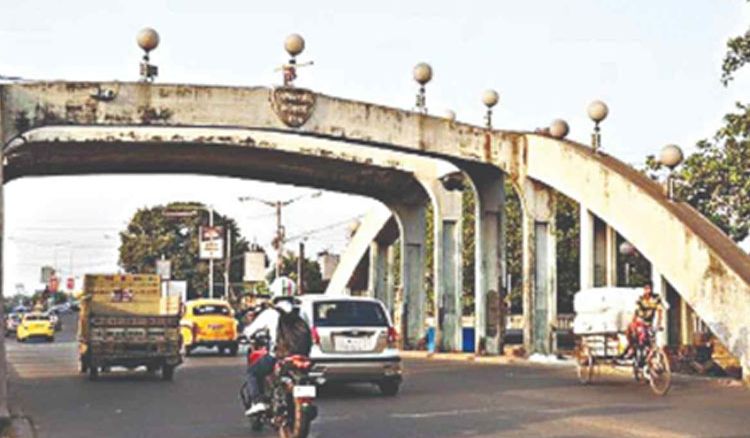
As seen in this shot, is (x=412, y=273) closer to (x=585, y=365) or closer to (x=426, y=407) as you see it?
(x=585, y=365)

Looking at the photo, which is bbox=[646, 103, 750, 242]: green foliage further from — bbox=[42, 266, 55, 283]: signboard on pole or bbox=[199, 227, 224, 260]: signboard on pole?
bbox=[42, 266, 55, 283]: signboard on pole

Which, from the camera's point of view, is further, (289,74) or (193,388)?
(289,74)

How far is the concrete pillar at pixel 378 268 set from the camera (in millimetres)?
47781

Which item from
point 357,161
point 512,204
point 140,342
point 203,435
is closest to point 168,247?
point 512,204

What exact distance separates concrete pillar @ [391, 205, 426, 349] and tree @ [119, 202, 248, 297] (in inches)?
2505

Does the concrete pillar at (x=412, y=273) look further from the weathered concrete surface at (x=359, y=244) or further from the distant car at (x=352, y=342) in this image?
the distant car at (x=352, y=342)

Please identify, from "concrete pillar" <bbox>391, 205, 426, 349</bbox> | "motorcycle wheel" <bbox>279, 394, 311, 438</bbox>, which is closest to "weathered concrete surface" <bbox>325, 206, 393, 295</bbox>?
"concrete pillar" <bbox>391, 205, 426, 349</bbox>

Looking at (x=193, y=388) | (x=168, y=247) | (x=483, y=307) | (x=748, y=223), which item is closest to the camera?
(x=193, y=388)

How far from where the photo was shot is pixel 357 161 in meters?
34.4

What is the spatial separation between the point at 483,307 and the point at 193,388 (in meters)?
12.6

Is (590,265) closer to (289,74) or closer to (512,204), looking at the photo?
(289,74)

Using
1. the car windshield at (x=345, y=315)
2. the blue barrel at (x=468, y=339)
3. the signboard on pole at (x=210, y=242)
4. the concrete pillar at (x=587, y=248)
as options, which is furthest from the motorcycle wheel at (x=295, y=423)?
the signboard on pole at (x=210, y=242)

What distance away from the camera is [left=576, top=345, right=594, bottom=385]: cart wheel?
22.3m

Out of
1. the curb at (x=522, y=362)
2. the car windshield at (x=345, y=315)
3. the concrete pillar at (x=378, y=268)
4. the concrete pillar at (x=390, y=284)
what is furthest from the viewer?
the concrete pillar at (x=378, y=268)
